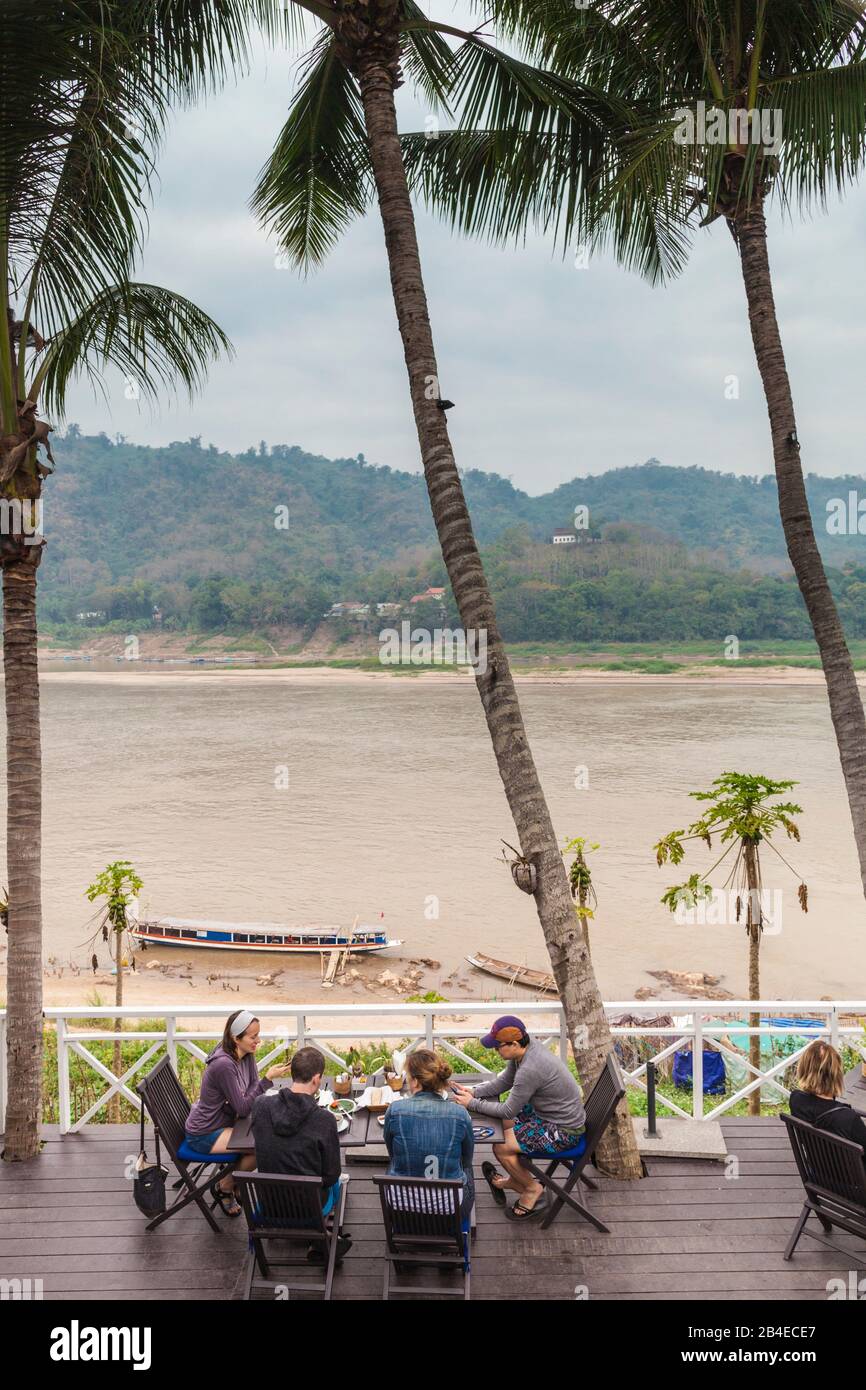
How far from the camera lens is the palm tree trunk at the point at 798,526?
6.53m

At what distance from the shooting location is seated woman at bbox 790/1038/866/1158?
14.3ft

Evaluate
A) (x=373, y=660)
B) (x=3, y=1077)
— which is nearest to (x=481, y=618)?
(x=3, y=1077)

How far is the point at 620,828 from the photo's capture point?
29516 mm

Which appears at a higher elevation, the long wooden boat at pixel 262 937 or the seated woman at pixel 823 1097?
the seated woman at pixel 823 1097

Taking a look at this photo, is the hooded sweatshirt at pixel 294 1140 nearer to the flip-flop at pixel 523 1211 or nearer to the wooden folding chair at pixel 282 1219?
the wooden folding chair at pixel 282 1219

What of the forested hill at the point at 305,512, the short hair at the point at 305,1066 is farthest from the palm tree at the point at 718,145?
the forested hill at the point at 305,512

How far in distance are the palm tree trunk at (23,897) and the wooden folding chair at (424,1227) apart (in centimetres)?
248

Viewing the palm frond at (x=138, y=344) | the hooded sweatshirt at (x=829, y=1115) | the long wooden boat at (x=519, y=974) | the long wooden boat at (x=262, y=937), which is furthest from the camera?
the long wooden boat at (x=262, y=937)

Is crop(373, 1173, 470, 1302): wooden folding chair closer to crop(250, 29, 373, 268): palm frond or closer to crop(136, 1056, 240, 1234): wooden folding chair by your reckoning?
crop(136, 1056, 240, 1234): wooden folding chair

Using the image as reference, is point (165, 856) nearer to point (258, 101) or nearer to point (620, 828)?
point (620, 828)

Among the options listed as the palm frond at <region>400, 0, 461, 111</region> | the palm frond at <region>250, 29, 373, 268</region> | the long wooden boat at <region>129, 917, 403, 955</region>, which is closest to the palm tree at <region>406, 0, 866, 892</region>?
the palm frond at <region>400, 0, 461, 111</region>

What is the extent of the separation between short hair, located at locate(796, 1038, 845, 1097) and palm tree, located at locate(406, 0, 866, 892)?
1963 mm

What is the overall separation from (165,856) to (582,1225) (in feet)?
83.6
